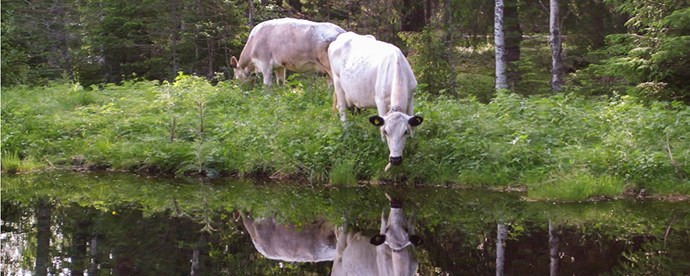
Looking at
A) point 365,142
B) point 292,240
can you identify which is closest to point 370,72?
point 365,142

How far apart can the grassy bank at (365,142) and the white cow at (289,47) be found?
3.97 ft

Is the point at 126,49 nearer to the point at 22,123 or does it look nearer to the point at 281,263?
the point at 22,123

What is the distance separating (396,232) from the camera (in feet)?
30.3

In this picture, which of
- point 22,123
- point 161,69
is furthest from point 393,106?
point 161,69

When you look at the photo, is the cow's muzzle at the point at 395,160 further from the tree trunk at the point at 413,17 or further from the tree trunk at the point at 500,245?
the tree trunk at the point at 413,17

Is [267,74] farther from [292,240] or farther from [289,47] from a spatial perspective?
[292,240]

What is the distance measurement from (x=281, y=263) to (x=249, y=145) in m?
6.29

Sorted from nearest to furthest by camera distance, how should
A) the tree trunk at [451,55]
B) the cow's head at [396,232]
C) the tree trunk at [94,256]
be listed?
the tree trunk at [94,256], the cow's head at [396,232], the tree trunk at [451,55]

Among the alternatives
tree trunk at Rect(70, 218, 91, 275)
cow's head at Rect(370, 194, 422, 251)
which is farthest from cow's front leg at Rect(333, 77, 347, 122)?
tree trunk at Rect(70, 218, 91, 275)

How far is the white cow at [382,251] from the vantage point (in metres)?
7.56

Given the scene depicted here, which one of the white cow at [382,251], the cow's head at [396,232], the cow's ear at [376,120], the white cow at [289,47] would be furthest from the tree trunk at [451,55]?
the white cow at [382,251]

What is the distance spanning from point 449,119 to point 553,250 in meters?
5.82

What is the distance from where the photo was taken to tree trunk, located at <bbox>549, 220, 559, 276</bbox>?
7.51 meters

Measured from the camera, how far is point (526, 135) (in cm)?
1327
